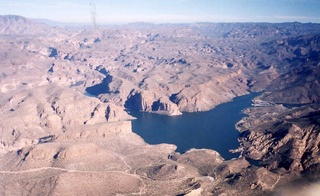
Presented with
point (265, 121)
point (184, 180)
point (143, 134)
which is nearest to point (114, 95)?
point (143, 134)

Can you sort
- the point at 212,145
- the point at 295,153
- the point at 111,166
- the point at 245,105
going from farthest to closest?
the point at 245,105 < the point at 212,145 < the point at 295,153 < the point at 111,166

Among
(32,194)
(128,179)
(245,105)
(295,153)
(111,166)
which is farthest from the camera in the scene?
(245,105)

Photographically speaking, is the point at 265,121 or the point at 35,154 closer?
the point at 35,154

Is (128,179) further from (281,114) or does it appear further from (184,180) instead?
(281,114)

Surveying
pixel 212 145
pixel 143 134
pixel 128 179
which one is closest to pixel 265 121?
pixel 212 145

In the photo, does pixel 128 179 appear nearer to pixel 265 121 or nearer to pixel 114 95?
pixel 265 121

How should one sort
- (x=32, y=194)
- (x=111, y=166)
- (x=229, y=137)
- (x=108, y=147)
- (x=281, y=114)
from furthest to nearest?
(x=281, y=114), (x=229, y=137), (x=108, y=147), (x=111, y=166), (x=32, y=194)
